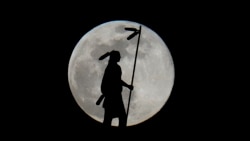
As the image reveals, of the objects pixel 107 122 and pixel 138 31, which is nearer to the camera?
pixel 107 122

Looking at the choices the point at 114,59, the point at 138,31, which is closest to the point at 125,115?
the point at 114,59

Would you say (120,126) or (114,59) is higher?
(114,59)

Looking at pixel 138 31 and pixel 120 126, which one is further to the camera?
pixel 138 31

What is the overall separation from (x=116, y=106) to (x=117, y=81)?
56 cm

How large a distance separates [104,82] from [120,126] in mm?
1043

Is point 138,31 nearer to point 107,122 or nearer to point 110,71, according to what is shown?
point 110,71

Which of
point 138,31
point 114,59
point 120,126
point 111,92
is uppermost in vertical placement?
point 138,31

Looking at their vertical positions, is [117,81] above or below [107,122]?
above

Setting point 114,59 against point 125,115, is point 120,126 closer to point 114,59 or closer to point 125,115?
point 125,115

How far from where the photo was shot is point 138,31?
859cm

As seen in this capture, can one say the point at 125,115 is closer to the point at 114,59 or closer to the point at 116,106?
the point at 116,106

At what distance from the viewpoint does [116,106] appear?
8.09m

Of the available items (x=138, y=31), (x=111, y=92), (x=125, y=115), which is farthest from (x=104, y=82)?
(x=138, y=31)

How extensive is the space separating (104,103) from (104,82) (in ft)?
1.55
